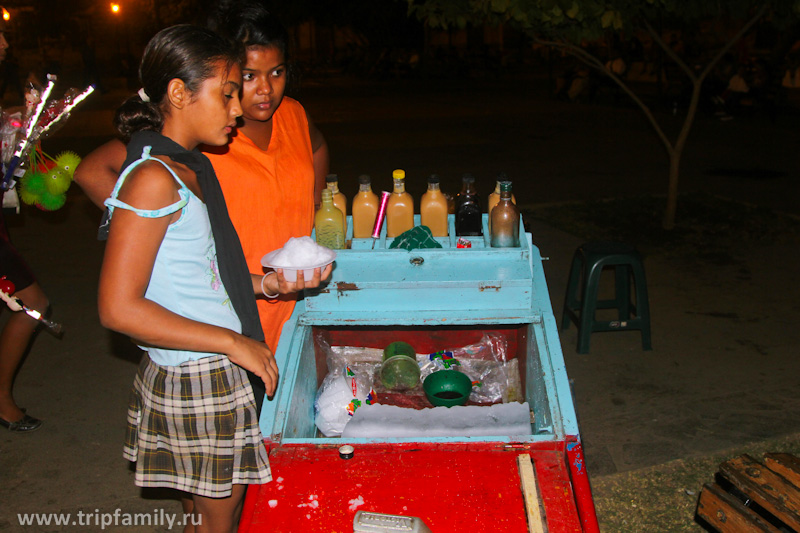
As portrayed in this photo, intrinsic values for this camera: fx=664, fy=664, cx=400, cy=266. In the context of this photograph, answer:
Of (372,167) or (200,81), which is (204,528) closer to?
(200,81)

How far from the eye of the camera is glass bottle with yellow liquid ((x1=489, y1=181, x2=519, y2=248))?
2460mm

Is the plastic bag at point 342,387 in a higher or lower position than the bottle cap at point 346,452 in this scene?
lower

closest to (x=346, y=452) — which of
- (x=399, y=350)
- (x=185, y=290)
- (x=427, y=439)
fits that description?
(x=427, y=439)

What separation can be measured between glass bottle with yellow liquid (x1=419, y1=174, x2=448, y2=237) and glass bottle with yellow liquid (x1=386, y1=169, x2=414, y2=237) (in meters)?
0.06

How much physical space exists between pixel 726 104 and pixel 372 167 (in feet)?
28.2

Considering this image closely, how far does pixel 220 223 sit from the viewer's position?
1.64m

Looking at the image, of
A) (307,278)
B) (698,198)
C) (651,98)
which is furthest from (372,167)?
(651,98)

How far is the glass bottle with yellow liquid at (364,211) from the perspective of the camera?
271cm

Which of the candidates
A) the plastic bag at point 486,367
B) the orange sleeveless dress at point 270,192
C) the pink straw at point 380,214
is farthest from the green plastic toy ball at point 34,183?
the plastic bag at point 486,367

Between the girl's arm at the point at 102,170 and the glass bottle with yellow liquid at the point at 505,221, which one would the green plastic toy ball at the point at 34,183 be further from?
the glass bottle with yellow liquid at the point at 505,221

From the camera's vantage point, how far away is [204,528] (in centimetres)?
182

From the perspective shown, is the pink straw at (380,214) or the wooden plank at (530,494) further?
the pink straw at (380,214)

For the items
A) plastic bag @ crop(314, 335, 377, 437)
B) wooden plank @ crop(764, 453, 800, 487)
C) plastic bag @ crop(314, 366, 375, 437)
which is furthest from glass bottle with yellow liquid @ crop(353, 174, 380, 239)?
wooden plank @ crop(764, 453, 800, 487)

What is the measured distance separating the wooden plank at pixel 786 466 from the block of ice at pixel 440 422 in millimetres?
912
